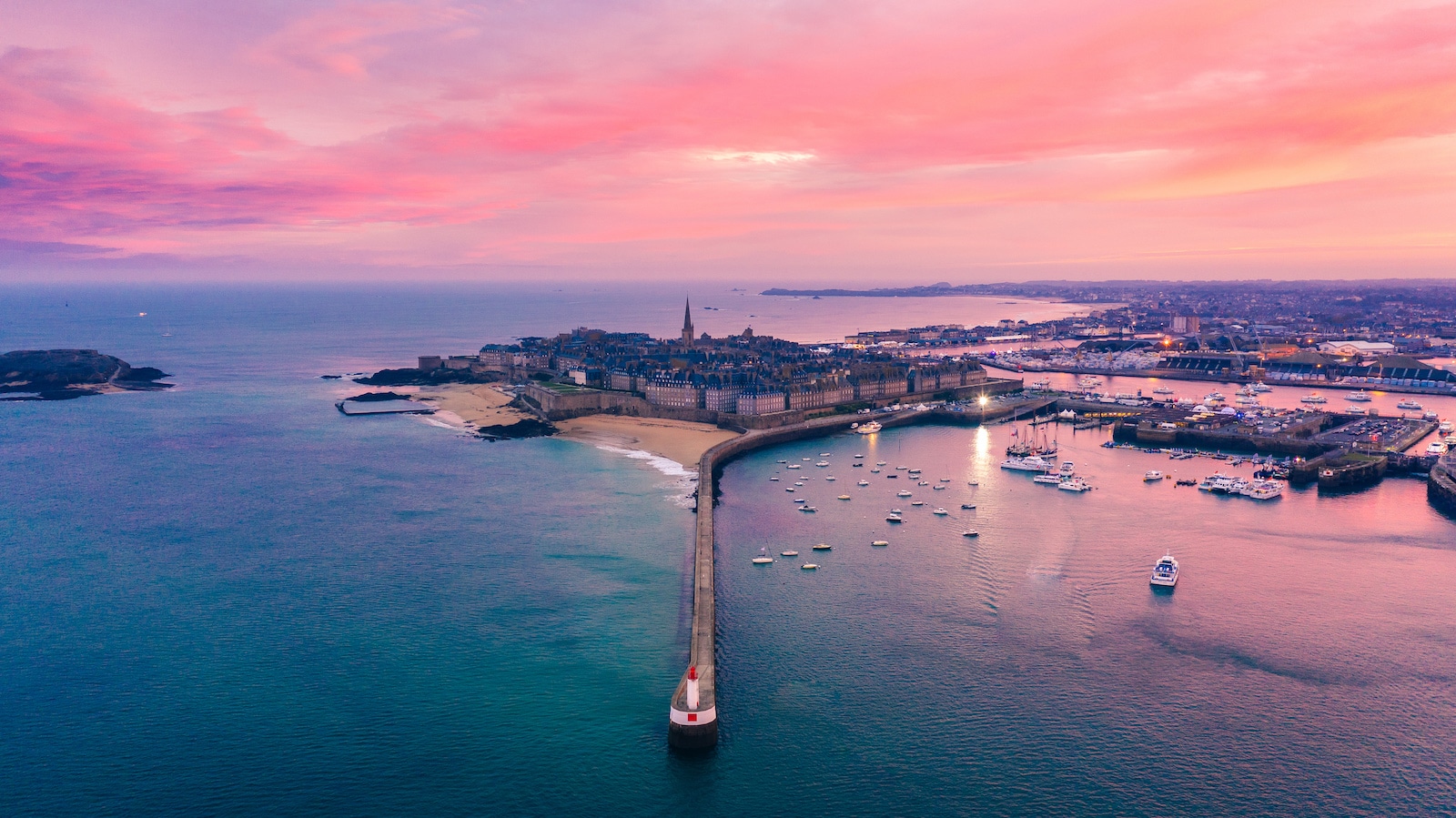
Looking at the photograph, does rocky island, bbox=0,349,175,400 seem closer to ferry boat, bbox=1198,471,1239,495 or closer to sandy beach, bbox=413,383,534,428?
sandy beach, bbox=413,383,534,428

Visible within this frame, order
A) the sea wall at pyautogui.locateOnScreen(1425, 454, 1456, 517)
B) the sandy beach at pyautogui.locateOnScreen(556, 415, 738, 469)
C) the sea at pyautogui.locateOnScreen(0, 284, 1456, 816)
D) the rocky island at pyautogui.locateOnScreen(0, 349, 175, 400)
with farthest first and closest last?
1. the rocky island at pyautogui.locateOnScreen(0, 349, 175, 400)
2. the sandy beach at pyautogui.locateOnScreen(556, 415, 738, 469)
3. the sea wall at pyautogui.locateOnScreen(1425, 454, 1456, 517)
4. the sea at pyautogui.locateOnScreen(0, 284, 1456, 816)

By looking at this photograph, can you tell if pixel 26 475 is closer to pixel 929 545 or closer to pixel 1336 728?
pixel 929 545

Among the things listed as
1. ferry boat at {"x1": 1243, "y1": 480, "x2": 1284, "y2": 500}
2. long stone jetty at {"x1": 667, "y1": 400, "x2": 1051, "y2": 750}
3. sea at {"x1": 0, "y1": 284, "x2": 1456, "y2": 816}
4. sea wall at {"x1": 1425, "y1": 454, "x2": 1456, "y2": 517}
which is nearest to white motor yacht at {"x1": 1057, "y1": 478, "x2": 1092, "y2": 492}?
sea at {"x1": 0, "y1": 284, "x2": 1456, "y2": 816}

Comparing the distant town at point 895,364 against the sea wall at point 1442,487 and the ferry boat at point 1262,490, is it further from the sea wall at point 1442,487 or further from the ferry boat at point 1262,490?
the sea wall at point 1442,487

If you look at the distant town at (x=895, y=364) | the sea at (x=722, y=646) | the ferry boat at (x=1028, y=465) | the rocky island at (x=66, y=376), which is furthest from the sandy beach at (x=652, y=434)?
the rocky island at (x=66, y=376)

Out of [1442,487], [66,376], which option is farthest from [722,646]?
[66,376]

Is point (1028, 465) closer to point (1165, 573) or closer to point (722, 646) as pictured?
point (1165, 573)
